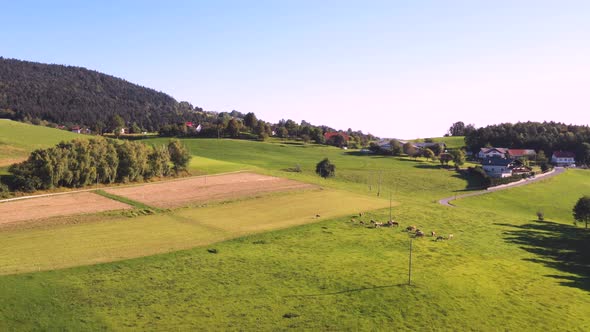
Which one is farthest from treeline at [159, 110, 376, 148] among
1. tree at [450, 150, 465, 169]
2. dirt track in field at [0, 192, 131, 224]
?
dirt track in field at [0, 192, 131, 224]

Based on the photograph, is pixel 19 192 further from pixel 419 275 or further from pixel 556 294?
pixel 556 294

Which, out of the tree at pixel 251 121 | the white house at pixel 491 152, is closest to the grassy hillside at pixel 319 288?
the white house at pixel 491 152

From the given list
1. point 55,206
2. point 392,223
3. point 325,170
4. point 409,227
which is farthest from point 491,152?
point 55,206

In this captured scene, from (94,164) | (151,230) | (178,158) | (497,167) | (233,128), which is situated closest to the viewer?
(151,230)

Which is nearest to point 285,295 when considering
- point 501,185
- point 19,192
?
point 19,192

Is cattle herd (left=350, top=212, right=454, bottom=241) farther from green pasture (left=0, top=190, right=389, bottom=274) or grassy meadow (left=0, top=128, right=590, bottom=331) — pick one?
green pasture (left=0, top=190, right=389, bottom=274)

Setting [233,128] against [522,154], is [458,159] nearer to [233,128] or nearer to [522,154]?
[522,154]
